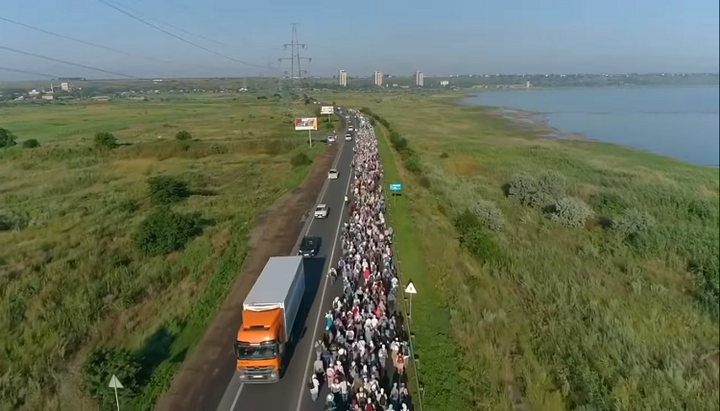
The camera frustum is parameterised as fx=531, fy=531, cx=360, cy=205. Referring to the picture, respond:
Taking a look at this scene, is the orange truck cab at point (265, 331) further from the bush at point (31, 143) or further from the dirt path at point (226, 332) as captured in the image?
the bush at point (31, 143)

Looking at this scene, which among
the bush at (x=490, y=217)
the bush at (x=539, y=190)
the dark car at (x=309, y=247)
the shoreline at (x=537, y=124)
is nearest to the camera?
the dark car at (x=309, y=247)

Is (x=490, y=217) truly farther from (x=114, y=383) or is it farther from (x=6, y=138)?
(x=6, y=138)

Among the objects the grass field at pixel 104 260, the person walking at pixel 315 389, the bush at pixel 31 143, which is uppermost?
the bush at pixel 31 143

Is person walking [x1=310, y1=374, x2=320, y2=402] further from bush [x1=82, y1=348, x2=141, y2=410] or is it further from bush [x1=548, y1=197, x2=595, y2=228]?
bush [x1=548, y1=197, x2=595, y2=228]

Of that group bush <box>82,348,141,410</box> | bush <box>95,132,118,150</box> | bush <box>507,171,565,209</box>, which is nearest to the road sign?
bush <box>82,348,141,410</box>

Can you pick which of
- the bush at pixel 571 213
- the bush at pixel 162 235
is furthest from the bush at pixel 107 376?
A: the bush at pixel 571 213

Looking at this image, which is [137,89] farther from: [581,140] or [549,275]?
[549,275]
